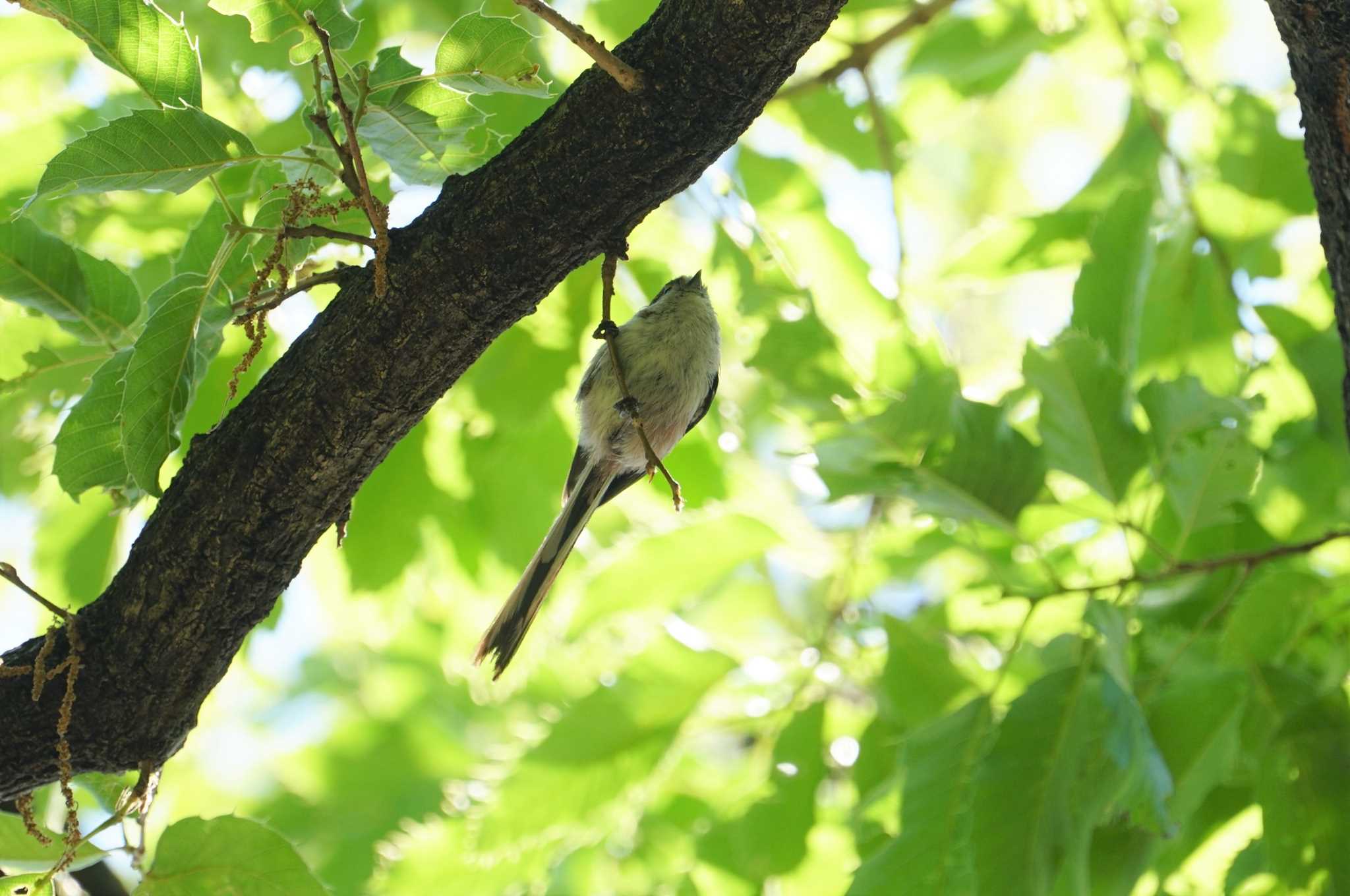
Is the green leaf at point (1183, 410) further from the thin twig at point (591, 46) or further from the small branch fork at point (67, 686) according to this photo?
the small branch fork at point (67, 686)

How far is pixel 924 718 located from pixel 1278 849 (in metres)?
0.94

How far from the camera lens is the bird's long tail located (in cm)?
279

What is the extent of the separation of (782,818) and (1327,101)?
2266 millimetres

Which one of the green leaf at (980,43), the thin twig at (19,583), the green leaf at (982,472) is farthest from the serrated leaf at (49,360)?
the green leaf at (980,43)

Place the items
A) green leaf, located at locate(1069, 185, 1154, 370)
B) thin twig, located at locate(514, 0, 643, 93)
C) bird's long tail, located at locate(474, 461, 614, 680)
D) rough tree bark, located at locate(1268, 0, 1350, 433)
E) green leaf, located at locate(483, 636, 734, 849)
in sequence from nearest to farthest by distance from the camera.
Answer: thin twig, located at locate(514, 0, 643, 93) < rough tree bark, located at locate(1268, 0, 1350, 433) < bird's long tail, located at locate(474, 461, 614, 680) < green leaf, located at locate(1069, 185, 1154, 370) < green leaf, located at locate(483, 636, 734, 849)

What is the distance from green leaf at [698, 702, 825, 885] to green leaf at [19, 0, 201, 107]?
2.36 meters

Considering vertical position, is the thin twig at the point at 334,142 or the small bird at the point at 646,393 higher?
the thin twig at the point at 334,142

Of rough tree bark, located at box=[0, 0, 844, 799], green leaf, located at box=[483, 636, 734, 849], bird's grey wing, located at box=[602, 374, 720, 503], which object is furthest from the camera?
bird's grey wing, located at box=[602, 374, 720, 503]

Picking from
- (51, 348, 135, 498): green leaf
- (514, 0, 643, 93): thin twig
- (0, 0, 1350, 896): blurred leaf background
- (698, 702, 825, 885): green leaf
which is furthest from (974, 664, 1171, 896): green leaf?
(51, 348, 135, 498): green leaf

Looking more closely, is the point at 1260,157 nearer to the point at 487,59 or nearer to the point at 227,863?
the point at 487,59

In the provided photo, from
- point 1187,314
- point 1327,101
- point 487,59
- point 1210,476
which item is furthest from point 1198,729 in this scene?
point 487,59

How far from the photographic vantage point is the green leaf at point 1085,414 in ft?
8.79

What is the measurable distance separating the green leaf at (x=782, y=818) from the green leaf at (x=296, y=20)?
231cm

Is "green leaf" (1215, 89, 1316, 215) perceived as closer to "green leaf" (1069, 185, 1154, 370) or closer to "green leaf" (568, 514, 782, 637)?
"green leaf" (1069, 185, 1154, 370)
